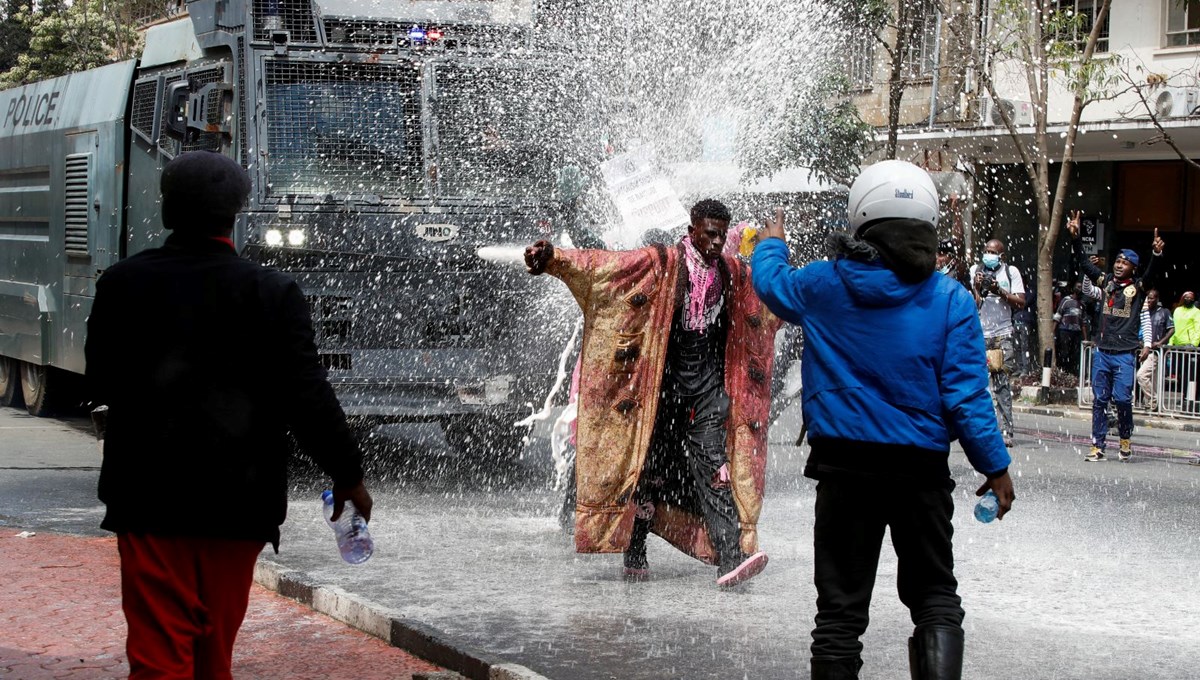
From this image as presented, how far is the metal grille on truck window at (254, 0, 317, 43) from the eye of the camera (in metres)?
10.0

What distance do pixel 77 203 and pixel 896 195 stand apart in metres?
10.1

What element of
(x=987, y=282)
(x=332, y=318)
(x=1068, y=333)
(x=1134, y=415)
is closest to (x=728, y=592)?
(x=332, y=318)

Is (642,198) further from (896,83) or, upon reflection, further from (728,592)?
(896,83)

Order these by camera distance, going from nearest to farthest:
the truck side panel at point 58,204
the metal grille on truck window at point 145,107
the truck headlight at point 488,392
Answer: the truck headlight at point 488,392 → the metal grille on truck window at point 145,107 → the truck side panel at point 58,204

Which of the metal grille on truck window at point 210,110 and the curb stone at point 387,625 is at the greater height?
the metal grille on truck window at point 210,110

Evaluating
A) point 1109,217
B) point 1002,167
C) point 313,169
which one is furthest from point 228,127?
point 1002,167

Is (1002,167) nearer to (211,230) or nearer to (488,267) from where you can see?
(488,267)

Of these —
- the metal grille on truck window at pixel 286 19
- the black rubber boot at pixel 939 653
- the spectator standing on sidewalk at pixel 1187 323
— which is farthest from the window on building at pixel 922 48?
the black rubber boot at pixel 939 653

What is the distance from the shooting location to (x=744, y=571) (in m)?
6.73

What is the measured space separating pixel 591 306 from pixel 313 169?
145 inches

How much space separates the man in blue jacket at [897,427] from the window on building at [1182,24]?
19805 millimetres

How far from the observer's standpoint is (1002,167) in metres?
26.5

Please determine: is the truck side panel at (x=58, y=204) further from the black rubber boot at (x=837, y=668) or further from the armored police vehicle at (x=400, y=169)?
the black rubber boot at (x=837, y=668)

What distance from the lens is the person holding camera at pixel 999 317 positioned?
1349cm
